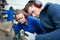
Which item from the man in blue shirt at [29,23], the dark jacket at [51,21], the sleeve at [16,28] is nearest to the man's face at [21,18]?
the man in blue shirt at [29,23]

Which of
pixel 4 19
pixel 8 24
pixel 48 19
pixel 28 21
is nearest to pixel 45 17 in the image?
pixel 48 19

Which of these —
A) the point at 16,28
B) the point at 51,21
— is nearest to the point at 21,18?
the point at 16,28

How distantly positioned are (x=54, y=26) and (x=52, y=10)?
12 centimetres

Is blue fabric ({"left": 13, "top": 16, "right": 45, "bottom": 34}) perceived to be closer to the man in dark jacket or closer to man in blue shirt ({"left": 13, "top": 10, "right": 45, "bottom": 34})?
man in blue shirt ({"left": 13, "top": 10, "right": 45, "bottom": 34})

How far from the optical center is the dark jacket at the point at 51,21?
116 cm

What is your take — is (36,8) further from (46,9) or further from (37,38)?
(37,38)

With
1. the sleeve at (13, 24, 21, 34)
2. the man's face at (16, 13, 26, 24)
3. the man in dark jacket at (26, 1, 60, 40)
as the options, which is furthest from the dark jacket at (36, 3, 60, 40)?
Result: the sleeve at (13, 24, 21, 34)

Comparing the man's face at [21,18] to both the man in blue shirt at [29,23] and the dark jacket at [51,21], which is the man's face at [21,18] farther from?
the dark jacket at [51,21]

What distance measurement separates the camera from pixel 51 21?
1249 millimetres

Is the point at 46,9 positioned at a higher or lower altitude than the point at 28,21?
higher

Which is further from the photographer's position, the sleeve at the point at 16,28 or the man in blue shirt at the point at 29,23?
the sleeve at the point at 16,28

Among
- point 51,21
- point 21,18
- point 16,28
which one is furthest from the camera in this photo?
point 16,28

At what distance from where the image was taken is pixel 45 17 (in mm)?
1291

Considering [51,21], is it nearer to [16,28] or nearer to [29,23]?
[29,23]
